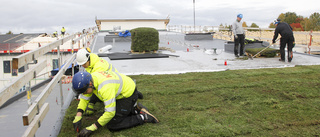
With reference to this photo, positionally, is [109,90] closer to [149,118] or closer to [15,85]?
[149,118]

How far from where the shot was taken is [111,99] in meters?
3.26

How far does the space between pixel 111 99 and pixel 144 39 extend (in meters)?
8.00

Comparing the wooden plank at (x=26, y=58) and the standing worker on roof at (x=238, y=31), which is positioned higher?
the standing worker on roof at (x=238, y=31)

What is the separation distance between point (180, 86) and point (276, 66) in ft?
13.0

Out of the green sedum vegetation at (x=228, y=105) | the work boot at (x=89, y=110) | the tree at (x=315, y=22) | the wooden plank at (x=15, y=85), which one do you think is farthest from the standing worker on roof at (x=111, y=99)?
the tree at (x=315, y=22)

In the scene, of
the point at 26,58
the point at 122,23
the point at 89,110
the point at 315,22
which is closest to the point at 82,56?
the point at 89,110

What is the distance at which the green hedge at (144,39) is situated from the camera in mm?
11061

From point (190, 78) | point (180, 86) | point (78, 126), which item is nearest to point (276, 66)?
point (190, 78)

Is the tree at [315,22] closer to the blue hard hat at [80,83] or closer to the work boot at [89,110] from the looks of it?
the work boot at [89,110]

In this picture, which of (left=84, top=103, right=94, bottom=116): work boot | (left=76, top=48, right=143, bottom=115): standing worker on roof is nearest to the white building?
(left=76, top=48, right=143, bottom=115): standing worker on roof

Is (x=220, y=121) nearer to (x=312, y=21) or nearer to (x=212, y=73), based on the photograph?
(x=212, y=73)

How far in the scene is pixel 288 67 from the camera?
793cm

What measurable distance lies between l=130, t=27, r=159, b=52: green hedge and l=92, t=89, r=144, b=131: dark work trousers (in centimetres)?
742

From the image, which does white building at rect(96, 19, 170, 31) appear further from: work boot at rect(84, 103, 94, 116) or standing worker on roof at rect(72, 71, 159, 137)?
standing worker on roof at rect(72, 71, 159, 137)
